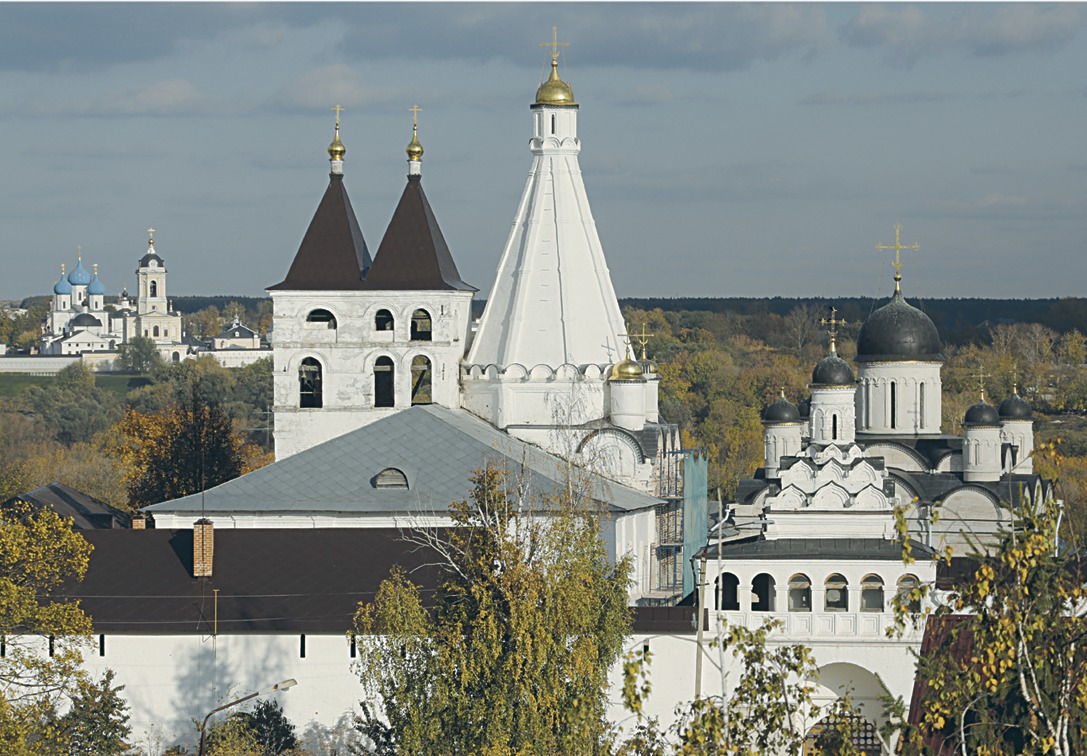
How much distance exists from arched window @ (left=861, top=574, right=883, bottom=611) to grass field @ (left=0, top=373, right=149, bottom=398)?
78492mm

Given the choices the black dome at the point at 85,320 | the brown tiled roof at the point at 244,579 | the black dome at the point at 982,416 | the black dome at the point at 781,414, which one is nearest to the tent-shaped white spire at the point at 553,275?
the brown tiled roof at the point at 244,579

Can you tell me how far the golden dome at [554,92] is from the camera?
1416 inches

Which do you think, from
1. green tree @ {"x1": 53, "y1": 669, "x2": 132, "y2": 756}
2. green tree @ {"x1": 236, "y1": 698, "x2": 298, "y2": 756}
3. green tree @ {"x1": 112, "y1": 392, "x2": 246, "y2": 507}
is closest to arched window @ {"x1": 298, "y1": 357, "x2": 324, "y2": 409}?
green tree @ {"x1": 112, "y1": 392, "x2": 246, "y2": 507}

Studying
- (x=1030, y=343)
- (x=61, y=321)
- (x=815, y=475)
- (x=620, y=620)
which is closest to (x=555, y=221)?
(x=815, y=475)

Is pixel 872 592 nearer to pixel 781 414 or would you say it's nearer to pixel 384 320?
pixel 384 320

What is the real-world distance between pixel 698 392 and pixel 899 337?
121ft

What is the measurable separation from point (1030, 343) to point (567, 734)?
6987 cm

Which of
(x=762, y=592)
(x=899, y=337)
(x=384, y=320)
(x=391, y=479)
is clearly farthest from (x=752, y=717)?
(x=899, y=337)

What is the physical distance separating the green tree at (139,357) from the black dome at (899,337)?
82.6 meters

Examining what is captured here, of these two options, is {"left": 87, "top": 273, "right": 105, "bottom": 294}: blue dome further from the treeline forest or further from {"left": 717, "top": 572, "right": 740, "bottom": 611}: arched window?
{"left": 717, "top": 572, "right": 740, "bottom": 611}: arched window

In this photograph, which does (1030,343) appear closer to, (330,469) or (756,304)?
(756,304)

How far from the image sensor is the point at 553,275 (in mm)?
35375

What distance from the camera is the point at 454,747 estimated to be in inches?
857

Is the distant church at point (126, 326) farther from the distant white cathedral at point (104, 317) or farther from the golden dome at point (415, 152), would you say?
the golden dome at point (415, 152)
